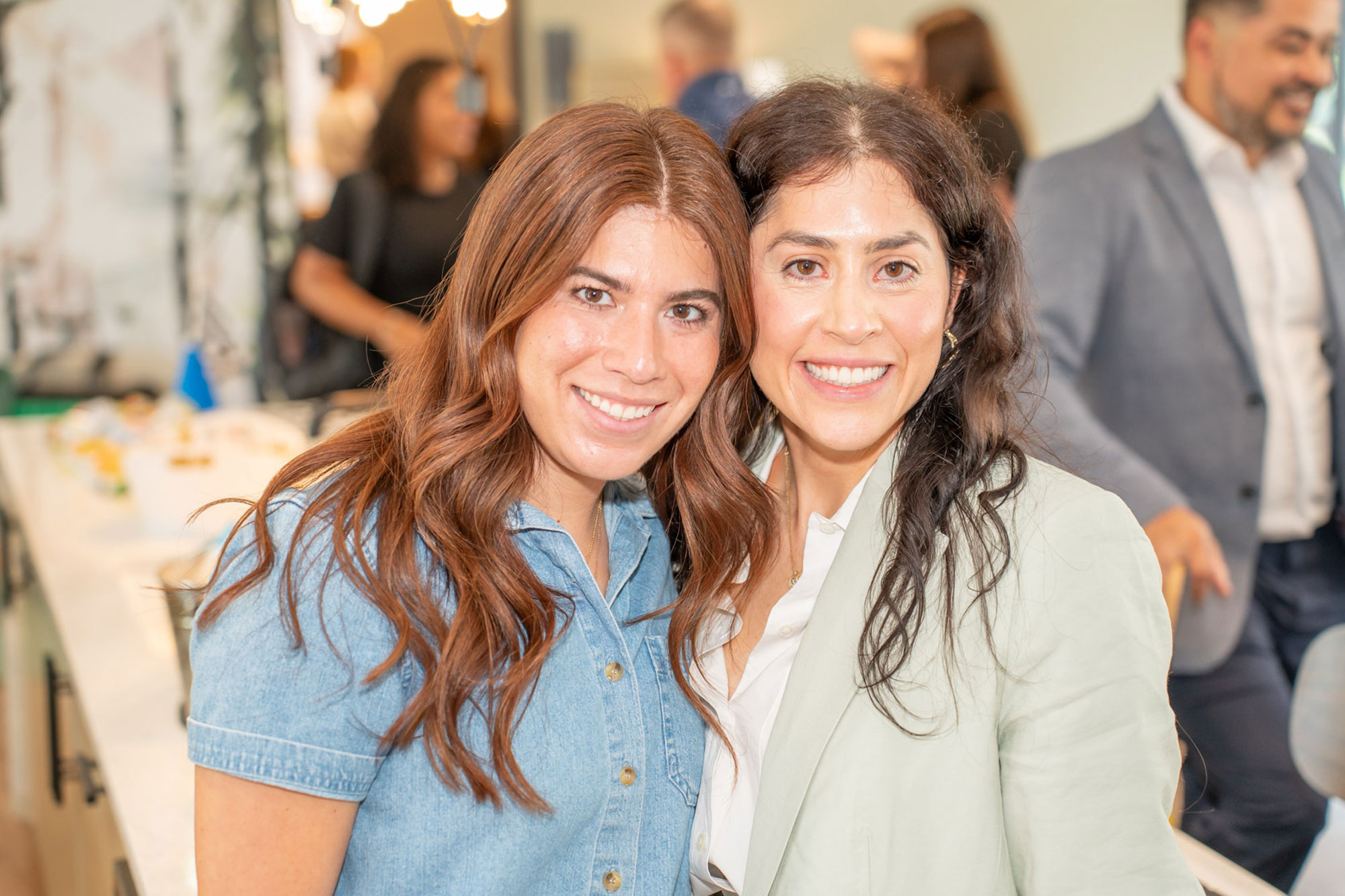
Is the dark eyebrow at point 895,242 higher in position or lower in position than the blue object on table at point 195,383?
higher

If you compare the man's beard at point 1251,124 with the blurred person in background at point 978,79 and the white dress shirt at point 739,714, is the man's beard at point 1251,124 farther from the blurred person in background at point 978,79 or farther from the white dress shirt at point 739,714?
the white dress shirt at point 739,714

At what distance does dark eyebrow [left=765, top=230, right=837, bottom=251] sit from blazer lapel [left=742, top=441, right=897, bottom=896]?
1.01 feet

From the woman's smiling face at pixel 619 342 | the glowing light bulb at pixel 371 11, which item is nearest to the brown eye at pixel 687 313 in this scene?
the woman's smiling face at pixel 619 342

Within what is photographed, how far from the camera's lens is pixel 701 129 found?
120 centimetres

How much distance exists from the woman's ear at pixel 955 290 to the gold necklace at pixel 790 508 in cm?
29

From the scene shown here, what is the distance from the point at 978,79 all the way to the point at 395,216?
5.93ft

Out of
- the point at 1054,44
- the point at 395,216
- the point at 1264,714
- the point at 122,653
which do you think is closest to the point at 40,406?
the point at 395,216

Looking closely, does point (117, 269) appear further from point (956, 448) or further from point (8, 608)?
point (956, 448)

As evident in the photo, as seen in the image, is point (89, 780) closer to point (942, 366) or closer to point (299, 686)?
point (299, 686)

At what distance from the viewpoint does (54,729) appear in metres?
2.12

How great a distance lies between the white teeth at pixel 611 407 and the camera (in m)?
1.15

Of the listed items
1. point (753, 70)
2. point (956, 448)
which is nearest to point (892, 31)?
point (753, 70)

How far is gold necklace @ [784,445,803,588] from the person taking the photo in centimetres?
136

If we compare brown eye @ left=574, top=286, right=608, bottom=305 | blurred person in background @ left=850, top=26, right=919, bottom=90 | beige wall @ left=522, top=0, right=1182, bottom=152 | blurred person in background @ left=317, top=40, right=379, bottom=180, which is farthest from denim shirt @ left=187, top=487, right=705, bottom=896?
blurred person in background @ left=317, top=40, right=379, bottom=180
